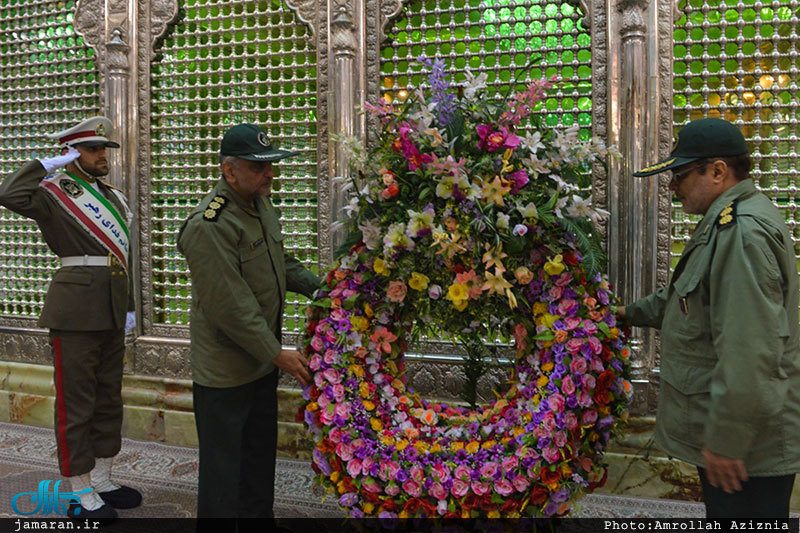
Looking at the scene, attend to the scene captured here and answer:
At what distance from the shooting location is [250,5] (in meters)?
4.12

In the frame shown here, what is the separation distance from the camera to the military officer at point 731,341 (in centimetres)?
171

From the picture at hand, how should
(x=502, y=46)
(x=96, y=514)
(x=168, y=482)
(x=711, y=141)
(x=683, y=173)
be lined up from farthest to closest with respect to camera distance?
(x=502, y=46) → (x=168, y=482) → (x=96, y=514) → (x=683, y=173) → (x=711, y=141)

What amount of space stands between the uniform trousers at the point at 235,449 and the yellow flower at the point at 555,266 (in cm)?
142

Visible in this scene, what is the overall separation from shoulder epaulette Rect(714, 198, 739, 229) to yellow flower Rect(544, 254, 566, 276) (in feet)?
1.93

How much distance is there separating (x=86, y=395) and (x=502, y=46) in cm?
325

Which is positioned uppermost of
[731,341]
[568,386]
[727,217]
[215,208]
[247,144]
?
[247,144]

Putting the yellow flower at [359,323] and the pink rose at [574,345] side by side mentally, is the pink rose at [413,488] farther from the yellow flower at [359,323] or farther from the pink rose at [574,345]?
the pink rose at [574,345]

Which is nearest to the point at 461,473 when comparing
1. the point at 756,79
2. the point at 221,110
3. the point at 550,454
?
the point at 550,454

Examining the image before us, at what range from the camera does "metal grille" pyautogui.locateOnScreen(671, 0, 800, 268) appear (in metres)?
3.23

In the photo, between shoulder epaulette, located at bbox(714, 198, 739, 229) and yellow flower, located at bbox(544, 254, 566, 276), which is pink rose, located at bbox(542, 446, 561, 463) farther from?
shoulder epaulette, located at bbox(714, 198, 739, 229)

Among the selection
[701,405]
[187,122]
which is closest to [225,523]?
[701,405]

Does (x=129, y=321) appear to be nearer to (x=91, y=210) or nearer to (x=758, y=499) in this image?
(x=91, y=210)

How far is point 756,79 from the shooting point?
3.27 m

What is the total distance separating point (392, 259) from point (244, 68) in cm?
244
